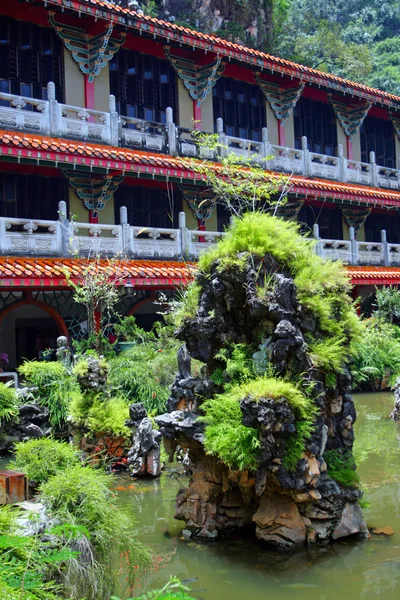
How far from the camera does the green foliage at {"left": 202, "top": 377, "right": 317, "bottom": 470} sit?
25.4ft

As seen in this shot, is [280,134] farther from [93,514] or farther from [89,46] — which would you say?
[93,514]

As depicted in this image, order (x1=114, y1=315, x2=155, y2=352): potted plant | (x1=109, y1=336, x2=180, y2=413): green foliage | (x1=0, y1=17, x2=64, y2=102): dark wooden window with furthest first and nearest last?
(x1=0, y1=17, x2=64, y2=102): dark wooden window → (x1=114, y1=315, x2=155, y2=352): potted plant → (x1=109, y1=336, x2=180, y2=413): green foliage

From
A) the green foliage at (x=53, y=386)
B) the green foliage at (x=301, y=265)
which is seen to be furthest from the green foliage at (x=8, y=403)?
the green foliage at (x=301, y=265)

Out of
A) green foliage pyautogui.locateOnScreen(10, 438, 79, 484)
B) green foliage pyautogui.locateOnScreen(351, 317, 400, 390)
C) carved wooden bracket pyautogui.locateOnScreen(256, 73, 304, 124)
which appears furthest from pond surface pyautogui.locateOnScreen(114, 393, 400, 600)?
carved wooden bracket pyautogui.locateOnScreen(256, 73, 304, 124)

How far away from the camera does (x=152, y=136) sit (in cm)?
1925

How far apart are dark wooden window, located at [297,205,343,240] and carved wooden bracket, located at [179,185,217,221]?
474 centimetres

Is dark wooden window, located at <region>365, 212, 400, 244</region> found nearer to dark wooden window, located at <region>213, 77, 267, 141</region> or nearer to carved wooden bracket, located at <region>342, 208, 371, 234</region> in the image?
carved wooden bracket, located at <region>342, 208, 371, 234</region>

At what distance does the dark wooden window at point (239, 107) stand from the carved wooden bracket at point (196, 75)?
96cm

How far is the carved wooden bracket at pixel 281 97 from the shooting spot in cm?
2352

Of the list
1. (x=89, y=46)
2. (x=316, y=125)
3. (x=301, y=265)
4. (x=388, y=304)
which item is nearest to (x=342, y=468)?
(x=301, y=265)

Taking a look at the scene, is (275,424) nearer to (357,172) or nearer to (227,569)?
(227,569)

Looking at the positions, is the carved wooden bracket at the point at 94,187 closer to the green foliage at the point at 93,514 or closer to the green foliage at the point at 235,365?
the green foliage at the point at 235,365

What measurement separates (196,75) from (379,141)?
9670 millimetres

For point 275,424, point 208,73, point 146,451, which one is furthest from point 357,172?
point 275,424
